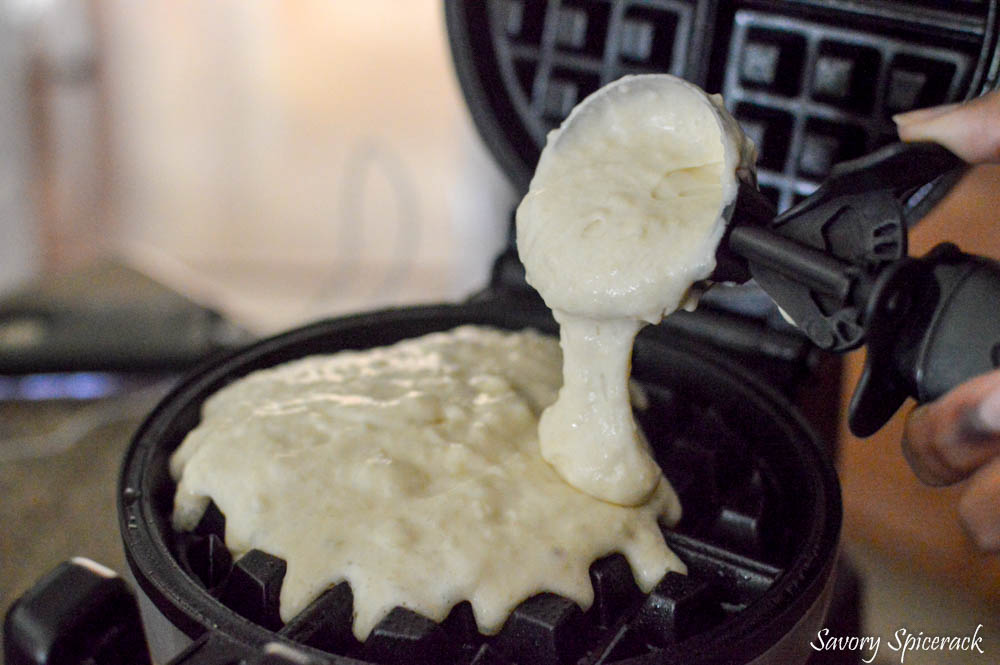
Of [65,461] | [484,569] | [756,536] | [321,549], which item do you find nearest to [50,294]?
[65,461]

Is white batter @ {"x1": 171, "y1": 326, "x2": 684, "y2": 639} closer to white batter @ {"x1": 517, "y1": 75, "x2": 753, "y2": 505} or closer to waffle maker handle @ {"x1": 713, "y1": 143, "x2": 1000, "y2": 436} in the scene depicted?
white batter @ {"x1": 517, "y1": 75, "x2": 753, "y2": 505}

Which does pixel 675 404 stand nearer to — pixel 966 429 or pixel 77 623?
pixel 966 429

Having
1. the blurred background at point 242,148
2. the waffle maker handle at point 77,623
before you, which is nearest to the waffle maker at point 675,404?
the waffle maker handle at point 77,623

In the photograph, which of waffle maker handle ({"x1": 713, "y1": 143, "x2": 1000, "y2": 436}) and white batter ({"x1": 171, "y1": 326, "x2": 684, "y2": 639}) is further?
white batter ({"x1": 171, "y1": 326, "x2": 684, "y2": 639})

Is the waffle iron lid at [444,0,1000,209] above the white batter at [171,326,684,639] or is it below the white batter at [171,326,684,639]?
above

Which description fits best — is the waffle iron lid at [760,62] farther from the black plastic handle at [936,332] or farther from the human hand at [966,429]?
the black plastic handle at [936,332]

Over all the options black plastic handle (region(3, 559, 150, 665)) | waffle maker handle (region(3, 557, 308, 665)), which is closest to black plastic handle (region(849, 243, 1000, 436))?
waffle maker handle (region(3, 557, 308, 665))

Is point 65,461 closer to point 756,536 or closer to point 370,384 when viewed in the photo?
point 370,384
